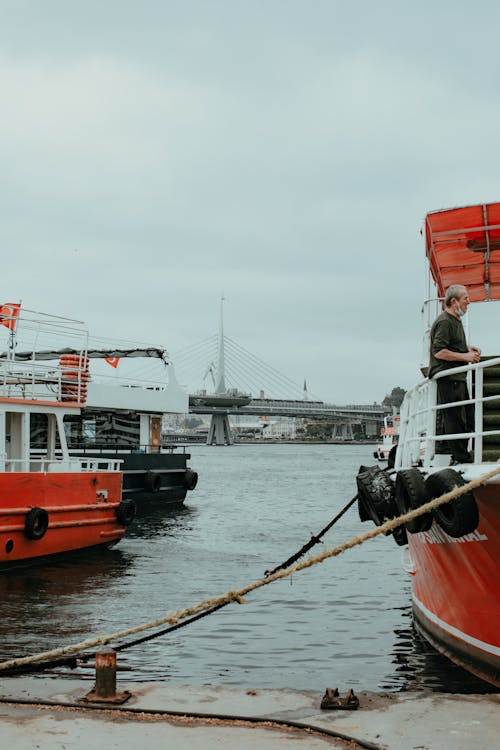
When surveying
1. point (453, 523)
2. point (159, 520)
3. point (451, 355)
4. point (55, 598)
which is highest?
point (451, 355)

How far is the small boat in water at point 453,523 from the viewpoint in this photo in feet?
23.1

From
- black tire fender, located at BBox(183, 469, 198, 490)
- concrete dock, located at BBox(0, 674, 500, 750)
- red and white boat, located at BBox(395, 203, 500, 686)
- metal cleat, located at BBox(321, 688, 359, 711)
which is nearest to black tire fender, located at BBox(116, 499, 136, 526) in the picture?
red and white boat, located at BBox(395, 203, 500, 686)

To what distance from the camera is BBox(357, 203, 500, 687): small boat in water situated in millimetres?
7039

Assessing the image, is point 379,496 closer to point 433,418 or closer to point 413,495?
point 433,418

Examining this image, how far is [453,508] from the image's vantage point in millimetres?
6980

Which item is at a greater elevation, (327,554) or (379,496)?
(379,496)

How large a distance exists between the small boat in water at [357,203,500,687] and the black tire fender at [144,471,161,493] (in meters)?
19.3

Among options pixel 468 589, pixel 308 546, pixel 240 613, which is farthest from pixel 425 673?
pixel 240 613

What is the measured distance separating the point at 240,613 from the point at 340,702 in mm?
6939

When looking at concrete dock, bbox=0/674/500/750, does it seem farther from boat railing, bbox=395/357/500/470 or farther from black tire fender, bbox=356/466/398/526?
black tire fender, bbox=356/466/398/526

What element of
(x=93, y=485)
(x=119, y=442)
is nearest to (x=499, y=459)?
(x=93, y=485)

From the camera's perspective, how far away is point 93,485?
706 inches

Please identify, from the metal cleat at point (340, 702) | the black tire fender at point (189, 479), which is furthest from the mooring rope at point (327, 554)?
the black tire fender at point (189, 479)

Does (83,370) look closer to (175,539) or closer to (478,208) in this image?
(175,539)
